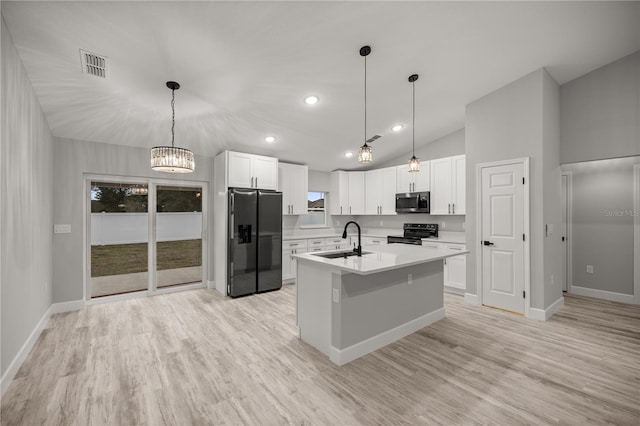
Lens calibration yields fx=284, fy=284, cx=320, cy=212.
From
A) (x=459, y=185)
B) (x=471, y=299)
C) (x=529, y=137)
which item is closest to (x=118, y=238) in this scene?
(x=471, y=299)

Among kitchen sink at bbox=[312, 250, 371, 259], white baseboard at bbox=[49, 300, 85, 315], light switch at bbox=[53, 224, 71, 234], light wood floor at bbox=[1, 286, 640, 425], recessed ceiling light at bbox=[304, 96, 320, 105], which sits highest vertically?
recessed ceiling light at bbox=[304, 96, 320, 105]

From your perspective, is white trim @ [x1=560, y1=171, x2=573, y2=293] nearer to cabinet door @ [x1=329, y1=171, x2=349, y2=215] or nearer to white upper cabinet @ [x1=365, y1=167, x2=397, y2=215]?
white upper cabinet @ [x1=365, y1=167, x2=397, y2=215]

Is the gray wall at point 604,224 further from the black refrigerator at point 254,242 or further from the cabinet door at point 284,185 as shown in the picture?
the black refrigerator at point 254,242

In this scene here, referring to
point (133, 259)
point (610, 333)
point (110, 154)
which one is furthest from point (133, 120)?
Answer: point (610, 333)

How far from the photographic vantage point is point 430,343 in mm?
2979

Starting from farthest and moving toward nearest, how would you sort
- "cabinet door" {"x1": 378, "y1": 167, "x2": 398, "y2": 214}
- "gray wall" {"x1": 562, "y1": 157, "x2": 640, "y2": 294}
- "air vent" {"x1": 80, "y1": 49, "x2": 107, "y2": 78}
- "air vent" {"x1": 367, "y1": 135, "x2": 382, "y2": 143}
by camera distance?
"cabinet door" {"x1": 378, "y1": 167, "x2": 398, "y2": 214} → "air vent" {"x1": 367, "y1": 135, "x2": 382, "y2": 143} → "gray wall" {"x1": 562, "y1": 157, "x2": 640, "y2": 294} → "air vent" {"x1": 80, "y1": 49, "x2": 107, "y2": 78}

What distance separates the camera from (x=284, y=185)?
578cm

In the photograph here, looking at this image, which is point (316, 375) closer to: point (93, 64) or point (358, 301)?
point (358, 301)

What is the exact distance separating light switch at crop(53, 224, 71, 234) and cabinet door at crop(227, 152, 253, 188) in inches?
91.6

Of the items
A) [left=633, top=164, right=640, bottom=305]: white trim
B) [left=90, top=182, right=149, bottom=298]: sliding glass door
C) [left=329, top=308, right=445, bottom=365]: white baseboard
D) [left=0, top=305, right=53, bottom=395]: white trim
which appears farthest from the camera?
[left=90, top=182, right=149, bottom=298]: sliding glass door

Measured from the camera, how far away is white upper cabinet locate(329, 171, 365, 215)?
6676mm

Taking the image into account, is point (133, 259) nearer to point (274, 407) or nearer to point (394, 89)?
point (274, 407)

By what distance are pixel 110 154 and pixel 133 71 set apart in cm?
224

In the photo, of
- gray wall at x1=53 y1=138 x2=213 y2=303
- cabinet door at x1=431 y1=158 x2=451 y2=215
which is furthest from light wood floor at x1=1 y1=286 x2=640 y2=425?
cabinet door at x1=431 y1=158 x2=451 y2=215
